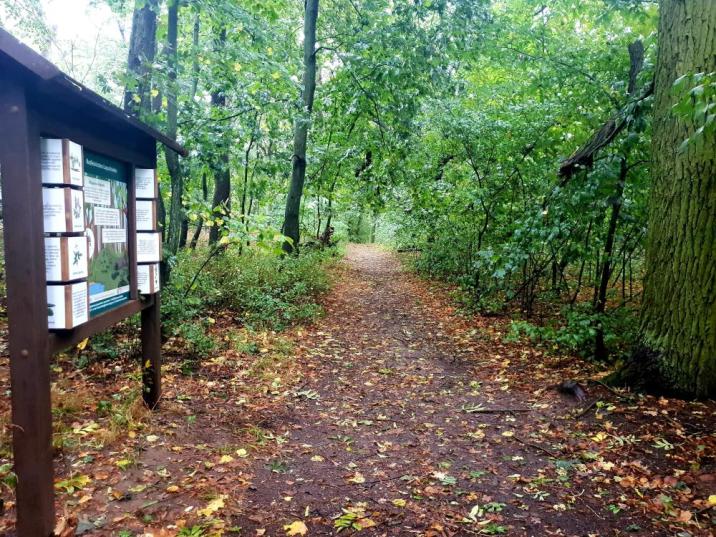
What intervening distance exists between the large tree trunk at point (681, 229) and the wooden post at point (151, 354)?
508 cm


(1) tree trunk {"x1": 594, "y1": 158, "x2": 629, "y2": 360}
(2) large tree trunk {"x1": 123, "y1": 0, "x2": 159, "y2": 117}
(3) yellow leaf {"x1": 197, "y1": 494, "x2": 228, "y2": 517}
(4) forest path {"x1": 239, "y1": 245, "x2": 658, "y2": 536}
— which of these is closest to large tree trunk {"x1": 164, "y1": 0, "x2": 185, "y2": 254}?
(2) large tree trunk {"x1": 123, "y1": 0, "x2": 159, "y2": 117}

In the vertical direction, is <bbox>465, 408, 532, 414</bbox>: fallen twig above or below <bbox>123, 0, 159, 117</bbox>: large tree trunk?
A: below

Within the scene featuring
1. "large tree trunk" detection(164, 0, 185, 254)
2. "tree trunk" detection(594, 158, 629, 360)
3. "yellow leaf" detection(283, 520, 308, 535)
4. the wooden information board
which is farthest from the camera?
"large tree trunk" detection(164, 0, 185, 254)

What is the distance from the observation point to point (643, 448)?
3.95 meters

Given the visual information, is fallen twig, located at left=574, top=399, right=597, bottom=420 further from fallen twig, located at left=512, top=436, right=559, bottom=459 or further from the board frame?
the board frame

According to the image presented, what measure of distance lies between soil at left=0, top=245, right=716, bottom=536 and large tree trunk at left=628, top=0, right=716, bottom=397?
18.9 inches

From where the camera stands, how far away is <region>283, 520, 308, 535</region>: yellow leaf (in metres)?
3.12

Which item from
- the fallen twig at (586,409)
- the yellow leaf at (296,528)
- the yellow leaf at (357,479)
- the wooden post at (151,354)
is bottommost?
the yellow leaf at (357,479)

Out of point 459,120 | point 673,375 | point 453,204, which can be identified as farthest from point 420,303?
point 673,375

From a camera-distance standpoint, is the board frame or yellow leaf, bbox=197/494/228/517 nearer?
the board frame

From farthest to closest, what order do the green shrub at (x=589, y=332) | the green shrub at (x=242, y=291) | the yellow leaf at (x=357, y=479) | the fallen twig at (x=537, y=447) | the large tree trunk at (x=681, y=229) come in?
the green shrub at (x=242, y=291) → the green shrub at (x=589, y=332) → the large tree trunk at (x=681, y=229) → the fallen twig at (x=537, y=447) → the yellow leaf at (x=357, y=479)

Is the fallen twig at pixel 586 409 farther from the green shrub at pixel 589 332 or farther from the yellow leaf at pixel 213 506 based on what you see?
the yellow leaf at pixel 213 506

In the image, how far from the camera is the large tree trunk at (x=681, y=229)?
4293 mm

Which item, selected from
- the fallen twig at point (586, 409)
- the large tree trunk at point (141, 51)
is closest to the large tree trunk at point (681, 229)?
the fallen twig at point (586, 409)
